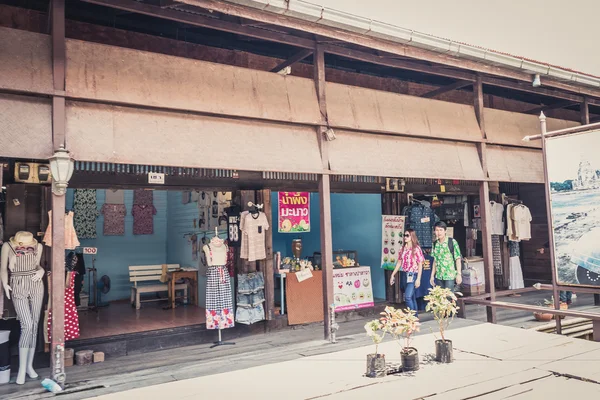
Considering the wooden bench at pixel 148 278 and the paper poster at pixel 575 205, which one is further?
the wooden bench at pixel 148 278

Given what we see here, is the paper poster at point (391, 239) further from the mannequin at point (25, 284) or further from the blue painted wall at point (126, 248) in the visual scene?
the blue painted wall at point (126, 248)

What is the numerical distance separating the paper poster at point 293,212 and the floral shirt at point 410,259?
6.91ft

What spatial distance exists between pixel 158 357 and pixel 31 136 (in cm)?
385

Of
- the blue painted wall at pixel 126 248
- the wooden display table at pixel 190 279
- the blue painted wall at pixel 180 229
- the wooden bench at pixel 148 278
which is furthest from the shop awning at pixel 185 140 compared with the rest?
the blue painted wall at pixel 126 248

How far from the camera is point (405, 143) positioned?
7.58 m

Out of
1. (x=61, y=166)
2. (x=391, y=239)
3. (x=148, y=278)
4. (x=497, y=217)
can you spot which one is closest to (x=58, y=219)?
(x=61, y=166)

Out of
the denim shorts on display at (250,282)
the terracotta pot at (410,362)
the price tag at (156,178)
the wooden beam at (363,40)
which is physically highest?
the wooden beam at (363,40)

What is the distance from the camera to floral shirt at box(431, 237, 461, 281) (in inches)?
334

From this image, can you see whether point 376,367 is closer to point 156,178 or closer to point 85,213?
point 156,178

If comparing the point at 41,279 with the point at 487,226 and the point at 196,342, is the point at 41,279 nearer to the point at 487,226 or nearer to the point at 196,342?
the point at 196,342

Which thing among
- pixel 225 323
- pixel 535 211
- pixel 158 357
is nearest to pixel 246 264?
pixel 225 323

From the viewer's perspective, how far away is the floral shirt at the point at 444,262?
334 inches

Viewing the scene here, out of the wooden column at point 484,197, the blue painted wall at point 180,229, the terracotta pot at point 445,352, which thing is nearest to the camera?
the terracotta pot at point 445,352

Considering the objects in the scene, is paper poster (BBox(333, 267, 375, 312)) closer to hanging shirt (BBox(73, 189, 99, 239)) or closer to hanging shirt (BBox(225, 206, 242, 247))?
hanging shirt (BBox(225, 206, 242, 247))
